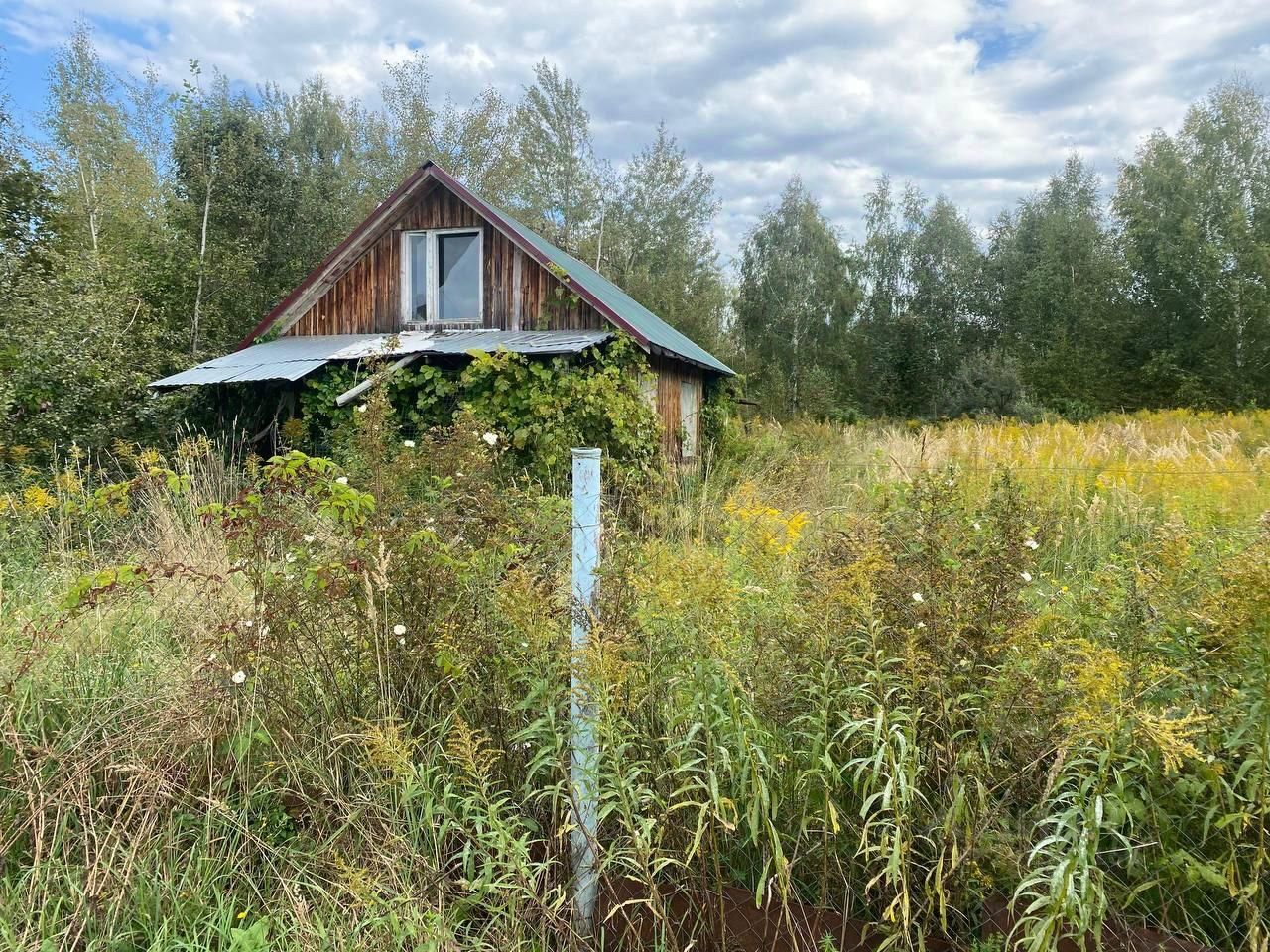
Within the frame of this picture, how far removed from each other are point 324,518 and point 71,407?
915cm

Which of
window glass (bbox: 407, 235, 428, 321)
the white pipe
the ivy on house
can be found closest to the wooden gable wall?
window glass (bbox: 407, 235, 428, 321)

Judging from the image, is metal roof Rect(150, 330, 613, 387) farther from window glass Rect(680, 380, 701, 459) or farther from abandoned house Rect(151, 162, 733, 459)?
window glass Rect(680, 380, 701, 459)

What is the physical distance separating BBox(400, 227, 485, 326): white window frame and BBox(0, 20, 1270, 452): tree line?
3.86m

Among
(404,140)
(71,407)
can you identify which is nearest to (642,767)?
(71,407)

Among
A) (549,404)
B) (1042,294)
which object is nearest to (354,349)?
(549,404)

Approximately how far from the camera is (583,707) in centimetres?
195

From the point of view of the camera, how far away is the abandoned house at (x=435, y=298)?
33.5ft

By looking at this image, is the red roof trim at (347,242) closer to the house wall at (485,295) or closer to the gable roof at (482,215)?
the gable roof at (482,215)

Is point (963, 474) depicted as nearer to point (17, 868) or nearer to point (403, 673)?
point (403, 673)

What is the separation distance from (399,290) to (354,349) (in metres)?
1.78

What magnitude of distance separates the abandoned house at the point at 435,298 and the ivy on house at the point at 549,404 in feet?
1.59

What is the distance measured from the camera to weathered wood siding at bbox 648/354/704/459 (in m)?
11.5

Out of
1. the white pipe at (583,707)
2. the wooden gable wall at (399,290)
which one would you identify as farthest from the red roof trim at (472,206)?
the white pipe at (583,707)

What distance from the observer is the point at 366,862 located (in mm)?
2127
